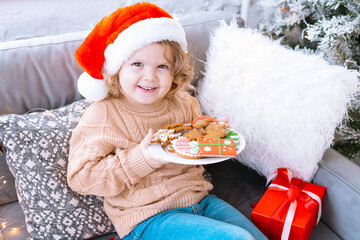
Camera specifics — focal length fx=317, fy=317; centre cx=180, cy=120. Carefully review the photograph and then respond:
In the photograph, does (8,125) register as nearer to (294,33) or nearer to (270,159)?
(270,159)

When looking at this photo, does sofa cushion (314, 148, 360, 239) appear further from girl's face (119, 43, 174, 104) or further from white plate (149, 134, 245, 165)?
girl's face (119, 43, 174, 104)

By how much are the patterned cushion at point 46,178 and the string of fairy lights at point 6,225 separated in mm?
96

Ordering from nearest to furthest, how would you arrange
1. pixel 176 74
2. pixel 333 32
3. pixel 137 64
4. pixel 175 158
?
pixel 175 158 < pixel 137 64 < pixel 176 74 < pixel 333 32

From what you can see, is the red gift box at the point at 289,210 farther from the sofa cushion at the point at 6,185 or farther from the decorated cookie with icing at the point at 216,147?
the sofa cushion at the point at 6,185

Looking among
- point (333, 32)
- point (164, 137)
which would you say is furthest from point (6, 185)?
point (333, 32)

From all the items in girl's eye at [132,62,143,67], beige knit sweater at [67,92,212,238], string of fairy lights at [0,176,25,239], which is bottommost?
string of fairy lights at [0,176,25,239]

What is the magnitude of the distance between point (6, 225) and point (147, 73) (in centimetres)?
73

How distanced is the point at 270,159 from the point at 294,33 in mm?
766

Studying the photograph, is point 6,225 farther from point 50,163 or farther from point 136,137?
point 136,137

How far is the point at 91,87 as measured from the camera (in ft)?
3.15

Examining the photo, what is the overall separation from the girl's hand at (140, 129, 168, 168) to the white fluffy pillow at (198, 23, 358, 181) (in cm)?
43

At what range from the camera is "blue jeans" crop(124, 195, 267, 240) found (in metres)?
0.88

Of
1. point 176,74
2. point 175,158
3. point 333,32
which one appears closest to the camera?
point 175,158

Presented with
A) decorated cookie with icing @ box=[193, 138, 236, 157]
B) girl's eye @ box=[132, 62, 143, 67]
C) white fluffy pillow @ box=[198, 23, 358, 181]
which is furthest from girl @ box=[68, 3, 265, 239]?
white fluffy pillow @ box=[198, 23, 358, 181]
